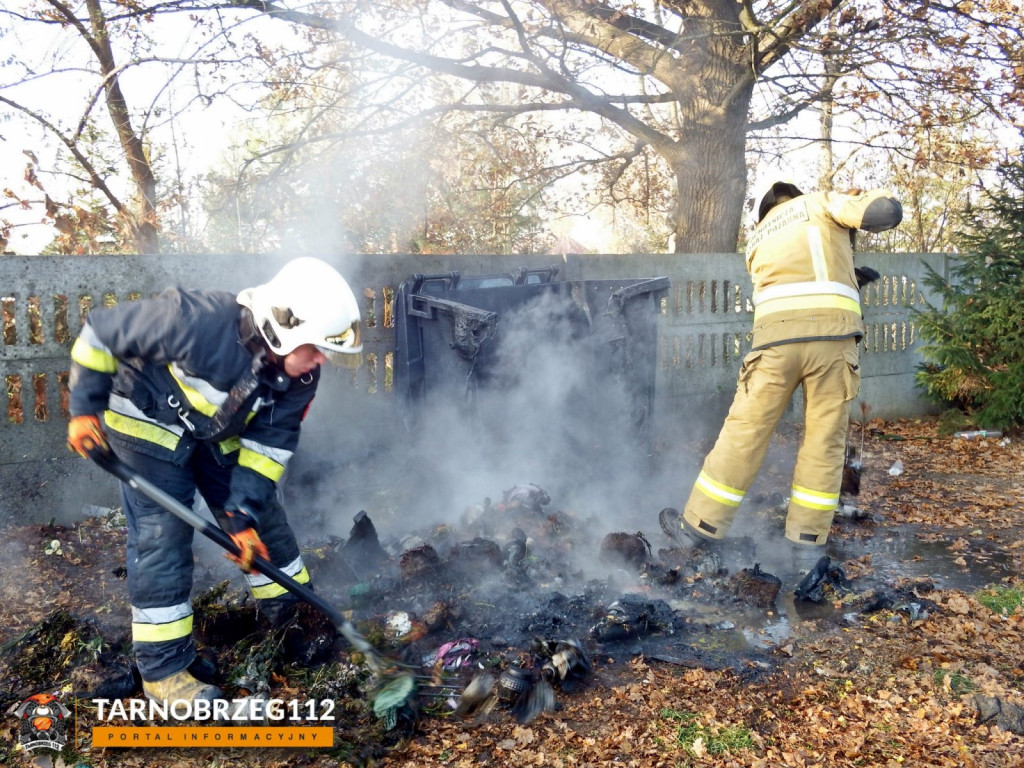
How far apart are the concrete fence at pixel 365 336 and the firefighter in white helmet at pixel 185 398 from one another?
7.43 feet

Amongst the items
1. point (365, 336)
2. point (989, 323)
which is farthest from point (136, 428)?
point (989, 323)

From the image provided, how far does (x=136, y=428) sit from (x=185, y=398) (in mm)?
236

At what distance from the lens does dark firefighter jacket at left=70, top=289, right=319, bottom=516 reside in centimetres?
296

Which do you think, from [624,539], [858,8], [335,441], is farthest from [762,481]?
[858,8]

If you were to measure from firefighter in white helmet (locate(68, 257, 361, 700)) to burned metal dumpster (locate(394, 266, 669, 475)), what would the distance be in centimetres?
222

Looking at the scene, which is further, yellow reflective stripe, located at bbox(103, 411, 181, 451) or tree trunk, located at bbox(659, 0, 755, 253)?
tree trunk, located at bbox(659, 0, 755, 253)

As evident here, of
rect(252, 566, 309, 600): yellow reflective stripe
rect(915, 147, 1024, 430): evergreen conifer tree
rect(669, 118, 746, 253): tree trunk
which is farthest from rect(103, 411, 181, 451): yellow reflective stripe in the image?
rect(915, 147, 1024, 430): evergreen conifer tree

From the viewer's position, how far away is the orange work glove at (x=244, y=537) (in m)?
3.14

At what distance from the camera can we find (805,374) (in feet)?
15.2

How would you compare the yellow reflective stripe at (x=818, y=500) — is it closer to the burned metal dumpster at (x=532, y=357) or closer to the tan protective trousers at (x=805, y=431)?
the tan protective trousers at (x=805, y=431)

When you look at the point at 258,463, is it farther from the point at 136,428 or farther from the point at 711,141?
the point at 711,141

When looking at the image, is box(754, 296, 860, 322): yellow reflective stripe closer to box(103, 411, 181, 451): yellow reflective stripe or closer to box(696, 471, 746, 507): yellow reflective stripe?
box(696, 471, 746, 507): yellow reflective stripe

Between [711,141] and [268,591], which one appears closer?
[268,591]

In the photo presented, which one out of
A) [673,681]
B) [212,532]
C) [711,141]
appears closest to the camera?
[212,532]
